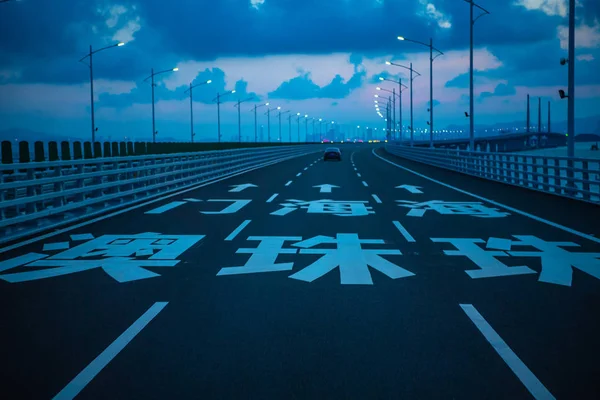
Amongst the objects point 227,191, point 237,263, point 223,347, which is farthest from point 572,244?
point 227,191

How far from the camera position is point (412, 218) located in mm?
13898

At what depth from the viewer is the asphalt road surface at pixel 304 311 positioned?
14.9 feet

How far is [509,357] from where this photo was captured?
16.5 feet

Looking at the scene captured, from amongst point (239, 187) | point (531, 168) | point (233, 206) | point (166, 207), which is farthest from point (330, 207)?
point (531, 168)

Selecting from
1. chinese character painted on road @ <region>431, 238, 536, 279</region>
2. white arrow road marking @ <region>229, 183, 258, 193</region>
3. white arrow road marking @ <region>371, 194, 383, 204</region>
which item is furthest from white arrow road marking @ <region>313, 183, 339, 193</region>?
chinese character painted on road @ <region>431, 238, 536, 279</region>

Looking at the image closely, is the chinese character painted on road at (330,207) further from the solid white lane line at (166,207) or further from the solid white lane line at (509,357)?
the solid white lane line at (509,357)

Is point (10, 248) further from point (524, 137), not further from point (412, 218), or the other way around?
point (524, 137)

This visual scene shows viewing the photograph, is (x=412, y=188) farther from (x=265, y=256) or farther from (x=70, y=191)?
(x=265, y=256)

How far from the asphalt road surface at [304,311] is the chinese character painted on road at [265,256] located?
34 mm

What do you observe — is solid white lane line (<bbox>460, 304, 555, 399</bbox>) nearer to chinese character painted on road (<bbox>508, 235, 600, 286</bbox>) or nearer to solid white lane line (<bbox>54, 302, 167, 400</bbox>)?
chinese character painted on road (<bbox>508, 235, 600, 286</bbox>)

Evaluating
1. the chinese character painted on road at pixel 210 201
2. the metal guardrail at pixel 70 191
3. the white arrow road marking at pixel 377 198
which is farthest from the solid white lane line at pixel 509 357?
the white arrow road marking at pixel 377 198

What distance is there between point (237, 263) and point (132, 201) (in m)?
9.16

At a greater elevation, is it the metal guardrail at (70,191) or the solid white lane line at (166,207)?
the metal guardrail at (70,191)

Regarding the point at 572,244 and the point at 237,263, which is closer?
the point at 237,263
